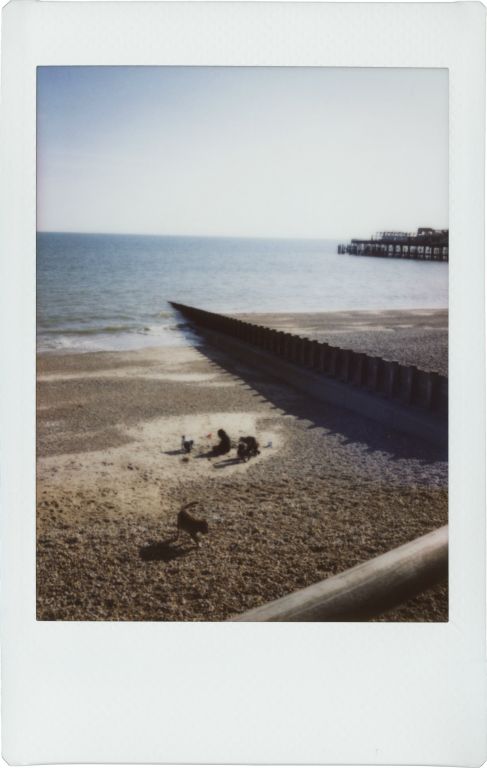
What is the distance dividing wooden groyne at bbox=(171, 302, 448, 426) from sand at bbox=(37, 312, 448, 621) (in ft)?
0.69

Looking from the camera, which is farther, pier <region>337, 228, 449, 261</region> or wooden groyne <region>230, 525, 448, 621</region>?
pier <region>337, 228, 449, 261</region>

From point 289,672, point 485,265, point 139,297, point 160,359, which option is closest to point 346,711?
point 289,672

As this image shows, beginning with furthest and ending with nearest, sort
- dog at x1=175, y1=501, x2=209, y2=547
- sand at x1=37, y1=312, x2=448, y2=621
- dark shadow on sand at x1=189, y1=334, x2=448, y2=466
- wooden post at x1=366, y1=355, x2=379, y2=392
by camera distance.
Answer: wooden post at x1=366, y1=355, x2=379, y2=392, dark shadow on sand at x1=189, y1=334, x2=448, y2=466, dog at x1=175, y1=501, x2=209, y2=547, sand at x1=37, y1=312, x2=448, y2=621

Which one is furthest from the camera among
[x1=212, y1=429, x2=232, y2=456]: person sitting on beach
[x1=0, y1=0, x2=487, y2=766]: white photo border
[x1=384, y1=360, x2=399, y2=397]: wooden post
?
[x1=384, y1=360, x2=399, y2=397]: wooden post

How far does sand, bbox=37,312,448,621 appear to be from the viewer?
116 inches

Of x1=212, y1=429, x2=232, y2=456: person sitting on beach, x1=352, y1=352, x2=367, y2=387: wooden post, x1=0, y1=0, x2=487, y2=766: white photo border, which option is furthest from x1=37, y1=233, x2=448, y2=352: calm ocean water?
x1=212, y1=429, x2=232, y2=456: person sitting on beach

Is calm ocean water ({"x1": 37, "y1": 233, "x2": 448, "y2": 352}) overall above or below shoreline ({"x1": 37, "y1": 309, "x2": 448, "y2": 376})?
above

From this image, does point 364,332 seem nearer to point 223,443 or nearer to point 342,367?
point 342,367

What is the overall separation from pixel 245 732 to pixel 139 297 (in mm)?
2490

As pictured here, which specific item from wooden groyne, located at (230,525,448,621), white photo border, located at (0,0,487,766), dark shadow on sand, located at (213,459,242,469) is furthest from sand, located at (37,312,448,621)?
wooden groyne, located at (230,525,448,621)

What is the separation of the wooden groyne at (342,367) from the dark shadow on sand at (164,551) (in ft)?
4.34

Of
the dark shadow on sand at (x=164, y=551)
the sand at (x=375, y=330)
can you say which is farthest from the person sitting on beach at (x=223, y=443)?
the sand at (x=375, y=330)

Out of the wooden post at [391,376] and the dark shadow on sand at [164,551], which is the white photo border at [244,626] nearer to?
the dark shadow on sand at [164,551]

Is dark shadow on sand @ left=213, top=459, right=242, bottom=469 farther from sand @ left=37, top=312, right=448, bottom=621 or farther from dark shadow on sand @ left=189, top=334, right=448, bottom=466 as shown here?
dark shadow on sand @ left=189, top=334, right=448, bottom=466
